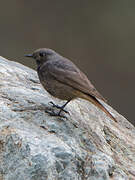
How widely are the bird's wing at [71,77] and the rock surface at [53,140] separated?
0.32m

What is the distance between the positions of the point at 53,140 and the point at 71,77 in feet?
4.42

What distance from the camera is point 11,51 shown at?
1342cm

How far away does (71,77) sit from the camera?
6.44 metres

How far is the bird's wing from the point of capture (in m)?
6.27

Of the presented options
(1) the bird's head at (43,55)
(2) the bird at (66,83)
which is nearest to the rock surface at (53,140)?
(2) the bird at (66,83)

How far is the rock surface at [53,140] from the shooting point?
193 inches

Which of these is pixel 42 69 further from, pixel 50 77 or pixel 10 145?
pixel 10 145

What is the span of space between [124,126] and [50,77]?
48.3 inches

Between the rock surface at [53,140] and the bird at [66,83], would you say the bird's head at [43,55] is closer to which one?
the bird at [66,83]

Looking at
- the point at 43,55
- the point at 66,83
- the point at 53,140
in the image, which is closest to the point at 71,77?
the point at 66,83

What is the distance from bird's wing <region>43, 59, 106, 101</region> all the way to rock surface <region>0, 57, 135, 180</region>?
0.32m

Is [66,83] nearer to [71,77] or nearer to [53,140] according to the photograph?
[71,77]

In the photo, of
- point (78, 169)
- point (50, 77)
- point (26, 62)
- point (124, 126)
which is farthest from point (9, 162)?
point (26, 62)

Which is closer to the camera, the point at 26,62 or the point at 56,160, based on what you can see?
the point at 56,160
